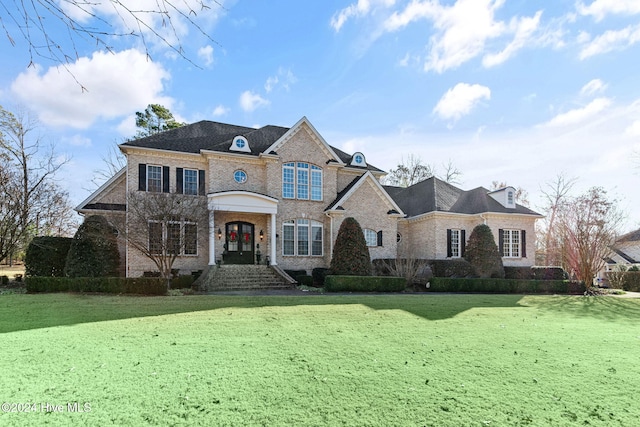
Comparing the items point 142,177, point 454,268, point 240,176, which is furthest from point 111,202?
point 454,268

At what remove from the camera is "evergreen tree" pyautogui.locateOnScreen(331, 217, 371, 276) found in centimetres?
1825

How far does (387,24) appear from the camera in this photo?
715 centimetres

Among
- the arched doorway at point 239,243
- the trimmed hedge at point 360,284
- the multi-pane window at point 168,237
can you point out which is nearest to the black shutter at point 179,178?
the arched doorway at point 239,243

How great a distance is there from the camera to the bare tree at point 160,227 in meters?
15.0

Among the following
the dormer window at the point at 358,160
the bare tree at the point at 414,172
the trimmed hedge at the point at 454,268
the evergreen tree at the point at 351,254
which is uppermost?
the bare tree at the point at 414,172

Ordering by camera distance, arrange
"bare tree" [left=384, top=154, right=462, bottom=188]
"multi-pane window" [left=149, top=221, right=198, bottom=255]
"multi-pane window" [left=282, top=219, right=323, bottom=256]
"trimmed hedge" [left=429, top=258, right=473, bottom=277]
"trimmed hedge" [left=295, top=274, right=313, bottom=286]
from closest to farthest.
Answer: "multi-pane window" [left=149, top=221, right=198, bottom=255]
"trimmed hedge" [left=295, top=274, right=313, bottom=286]
"trimmed hedge" [left=429, top=258, right=473, bottom=277]
"multi-pane window" [left=282, top=219, right=323, bottom=256]
"bare tree" [left=384, top=154, right=462, bottom=188]

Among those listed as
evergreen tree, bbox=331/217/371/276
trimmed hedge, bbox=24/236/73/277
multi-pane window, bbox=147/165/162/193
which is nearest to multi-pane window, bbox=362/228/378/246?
evergreen tree, bbox=331/217/371/276

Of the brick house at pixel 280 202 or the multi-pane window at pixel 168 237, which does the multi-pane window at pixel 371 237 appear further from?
the multi-pane window at pixel 168 237

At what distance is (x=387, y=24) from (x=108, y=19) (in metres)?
5.65

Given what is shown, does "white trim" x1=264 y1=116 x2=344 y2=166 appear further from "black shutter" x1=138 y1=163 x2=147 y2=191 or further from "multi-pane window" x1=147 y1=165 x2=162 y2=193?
"black shutter" x1=138 y1=163 x2=147 y2=191

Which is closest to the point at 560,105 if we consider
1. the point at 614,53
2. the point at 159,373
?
the point at 614,53

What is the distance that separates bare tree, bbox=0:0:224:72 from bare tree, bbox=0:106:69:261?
19063 millimetres

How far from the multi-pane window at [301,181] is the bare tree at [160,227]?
7.41m

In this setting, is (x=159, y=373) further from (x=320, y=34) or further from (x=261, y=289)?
(x=261, y=289)
